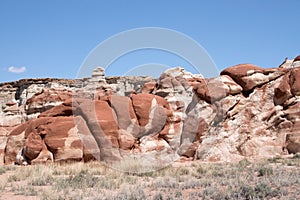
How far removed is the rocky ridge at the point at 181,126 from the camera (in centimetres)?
1529

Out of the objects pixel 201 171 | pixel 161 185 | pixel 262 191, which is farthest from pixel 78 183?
pixel 262 191

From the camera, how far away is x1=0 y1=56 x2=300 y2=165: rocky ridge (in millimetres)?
15289

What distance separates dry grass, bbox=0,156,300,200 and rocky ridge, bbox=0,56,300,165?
2951mm

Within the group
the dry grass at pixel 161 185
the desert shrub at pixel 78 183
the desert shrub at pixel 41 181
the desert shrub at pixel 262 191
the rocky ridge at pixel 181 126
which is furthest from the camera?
the rocky ridge at pixel 181 126

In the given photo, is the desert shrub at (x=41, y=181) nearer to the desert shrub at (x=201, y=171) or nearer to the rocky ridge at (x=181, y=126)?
the rocky ridge at (x=181, y=126)

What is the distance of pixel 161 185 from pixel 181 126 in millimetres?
9199

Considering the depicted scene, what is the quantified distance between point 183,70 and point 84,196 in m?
20.6

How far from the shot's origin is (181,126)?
18.1 metres

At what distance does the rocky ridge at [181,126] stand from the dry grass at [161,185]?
2951 millimetres

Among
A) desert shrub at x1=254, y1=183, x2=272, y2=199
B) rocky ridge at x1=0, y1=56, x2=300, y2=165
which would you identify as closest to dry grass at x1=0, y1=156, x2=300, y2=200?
desert shrub at x1=254, y1=183, x2=272, y2=199

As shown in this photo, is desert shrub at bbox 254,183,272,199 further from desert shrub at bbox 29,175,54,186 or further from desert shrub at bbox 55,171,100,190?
desert shrub at bbox 29,175,54,186

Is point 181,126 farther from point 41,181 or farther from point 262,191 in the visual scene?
point 262,191

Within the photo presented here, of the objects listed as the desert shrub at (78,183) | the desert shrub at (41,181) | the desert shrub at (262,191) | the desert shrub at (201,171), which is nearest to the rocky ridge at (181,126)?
the desert shrub at (201,171)

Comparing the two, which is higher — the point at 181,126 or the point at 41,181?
the point at 181,126
